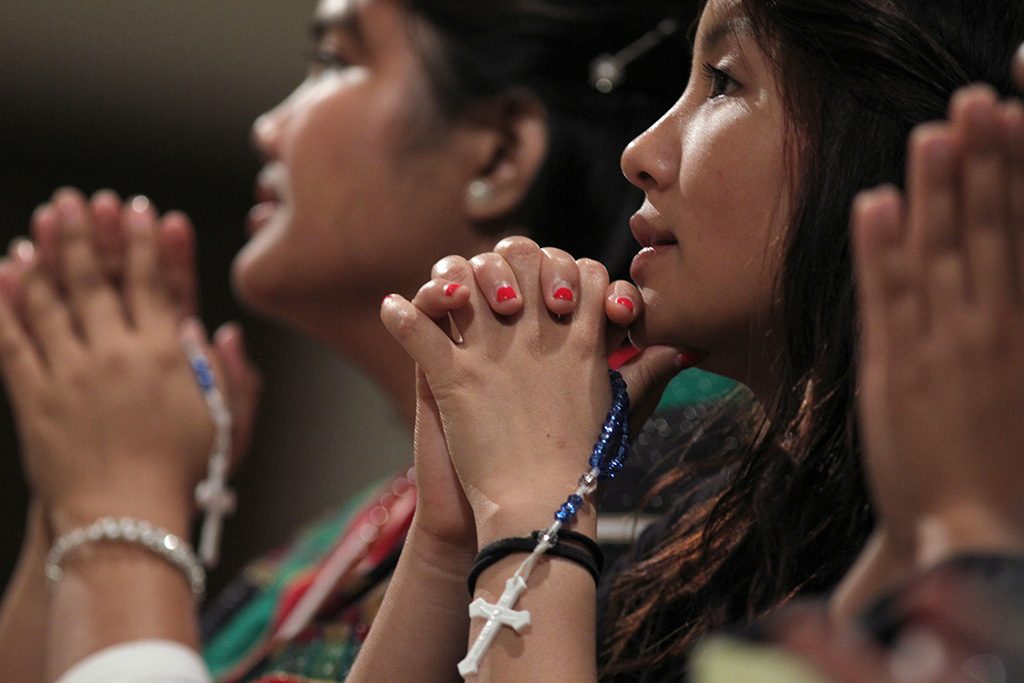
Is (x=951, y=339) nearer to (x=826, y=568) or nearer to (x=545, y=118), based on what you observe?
(x=826, y=568)

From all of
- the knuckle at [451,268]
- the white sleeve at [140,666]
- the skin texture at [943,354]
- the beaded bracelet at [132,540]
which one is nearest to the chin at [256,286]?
the beaded bracelet at [132,540]

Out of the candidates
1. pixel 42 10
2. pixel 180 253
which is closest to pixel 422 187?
pixel 180 253

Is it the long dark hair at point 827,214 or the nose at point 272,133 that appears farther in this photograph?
the nose at point 272,133

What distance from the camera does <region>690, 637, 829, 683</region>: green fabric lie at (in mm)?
466

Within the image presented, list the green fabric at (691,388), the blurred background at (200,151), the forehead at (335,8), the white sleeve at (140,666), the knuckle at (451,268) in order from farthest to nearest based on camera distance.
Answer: the blurred background at (200,151) < the forehead at (335,8) < the green fabric at (691,388) < the white sleeve at (140,666) < the knuckle at (451,268)

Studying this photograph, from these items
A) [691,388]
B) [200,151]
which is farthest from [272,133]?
[200,151]

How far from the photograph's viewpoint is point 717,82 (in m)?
0.85

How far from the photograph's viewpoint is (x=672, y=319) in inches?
32.9

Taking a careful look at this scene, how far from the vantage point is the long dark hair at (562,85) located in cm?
137

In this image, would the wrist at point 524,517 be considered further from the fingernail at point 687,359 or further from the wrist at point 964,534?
the wrist at point 964,534

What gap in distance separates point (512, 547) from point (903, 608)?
30 cm

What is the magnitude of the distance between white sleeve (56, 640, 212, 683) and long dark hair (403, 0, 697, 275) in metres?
0.51

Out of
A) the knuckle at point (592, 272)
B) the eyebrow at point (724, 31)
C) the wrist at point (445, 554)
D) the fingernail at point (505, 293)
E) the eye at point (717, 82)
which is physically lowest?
the wrist at point (445, 554)

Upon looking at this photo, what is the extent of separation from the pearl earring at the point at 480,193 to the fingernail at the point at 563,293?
0.59 m
